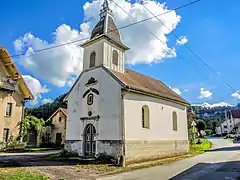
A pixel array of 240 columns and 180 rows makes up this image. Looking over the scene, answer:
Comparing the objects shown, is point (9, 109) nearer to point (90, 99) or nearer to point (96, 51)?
point (90, 99)

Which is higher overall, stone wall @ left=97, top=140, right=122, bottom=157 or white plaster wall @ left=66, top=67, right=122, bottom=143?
white plaster wall @ left=66, top=67, right=122, bottom=143

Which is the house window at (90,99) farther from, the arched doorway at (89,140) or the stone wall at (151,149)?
the stone wall at (151,149)

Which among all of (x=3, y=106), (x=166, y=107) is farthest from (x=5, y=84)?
(x=166, y=107)

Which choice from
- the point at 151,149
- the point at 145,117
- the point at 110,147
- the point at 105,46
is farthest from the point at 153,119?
the point at 105,46

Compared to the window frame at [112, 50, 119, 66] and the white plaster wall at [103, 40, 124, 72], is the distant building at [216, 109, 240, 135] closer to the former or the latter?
the white plaster wall at [103, 40, 124, 72]

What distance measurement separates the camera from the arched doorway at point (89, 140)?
1844cm

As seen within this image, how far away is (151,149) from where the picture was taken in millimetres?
18844

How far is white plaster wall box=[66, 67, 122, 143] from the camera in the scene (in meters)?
17.1

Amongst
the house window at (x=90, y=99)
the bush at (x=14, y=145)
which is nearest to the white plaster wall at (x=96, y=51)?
the house window at (x=90, y=99)

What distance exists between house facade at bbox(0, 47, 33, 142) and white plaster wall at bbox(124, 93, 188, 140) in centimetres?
1827

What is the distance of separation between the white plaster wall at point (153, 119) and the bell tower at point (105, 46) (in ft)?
11.9

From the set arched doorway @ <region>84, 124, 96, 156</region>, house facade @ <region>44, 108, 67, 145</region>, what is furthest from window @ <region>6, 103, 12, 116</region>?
arched doorway @ <region>84, 124, 96, 156</region>

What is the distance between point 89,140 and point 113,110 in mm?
3504

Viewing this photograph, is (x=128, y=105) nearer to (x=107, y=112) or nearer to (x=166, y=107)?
(x=107, y=112)
